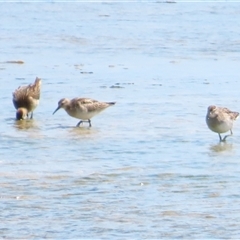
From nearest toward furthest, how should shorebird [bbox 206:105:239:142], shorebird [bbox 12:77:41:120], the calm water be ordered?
the calm water
shorebird [bbox 206:105:239:142]
shorebird [bbox 12:77:41:120]

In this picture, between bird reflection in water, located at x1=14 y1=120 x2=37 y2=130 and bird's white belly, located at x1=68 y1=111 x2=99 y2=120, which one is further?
bird's white belly, located at x1=68 y1=111 x2=99 y2=120

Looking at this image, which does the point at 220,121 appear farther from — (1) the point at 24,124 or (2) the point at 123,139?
(1) the point at 24,124

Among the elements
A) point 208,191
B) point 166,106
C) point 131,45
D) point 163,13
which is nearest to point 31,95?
point 166,106

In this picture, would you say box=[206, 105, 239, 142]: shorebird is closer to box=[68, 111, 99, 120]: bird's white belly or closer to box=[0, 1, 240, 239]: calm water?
box=[0, 1, 240, 239]: calm water

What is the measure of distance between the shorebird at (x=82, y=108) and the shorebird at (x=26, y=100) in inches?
20.8

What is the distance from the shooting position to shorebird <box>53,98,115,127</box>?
13312 millimetres

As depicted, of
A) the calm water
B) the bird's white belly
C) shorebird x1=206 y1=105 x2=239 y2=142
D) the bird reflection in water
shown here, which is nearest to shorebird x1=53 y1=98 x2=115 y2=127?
the bird's white belly

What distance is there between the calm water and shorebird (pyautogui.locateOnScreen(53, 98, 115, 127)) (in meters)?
0.18

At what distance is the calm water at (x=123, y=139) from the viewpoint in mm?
8250

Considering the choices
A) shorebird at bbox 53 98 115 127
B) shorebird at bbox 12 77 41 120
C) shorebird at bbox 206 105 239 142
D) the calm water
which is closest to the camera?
the calm water

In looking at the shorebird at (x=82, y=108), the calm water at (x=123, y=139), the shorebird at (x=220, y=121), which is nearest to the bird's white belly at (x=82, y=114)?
the shorebird at (x=82, y=108)

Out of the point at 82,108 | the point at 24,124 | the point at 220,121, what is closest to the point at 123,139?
the point at 220,121

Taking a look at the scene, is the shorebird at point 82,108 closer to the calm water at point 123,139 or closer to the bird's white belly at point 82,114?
the bird's white belly at point 82,114

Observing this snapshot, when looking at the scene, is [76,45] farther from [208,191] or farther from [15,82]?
[208,191]
